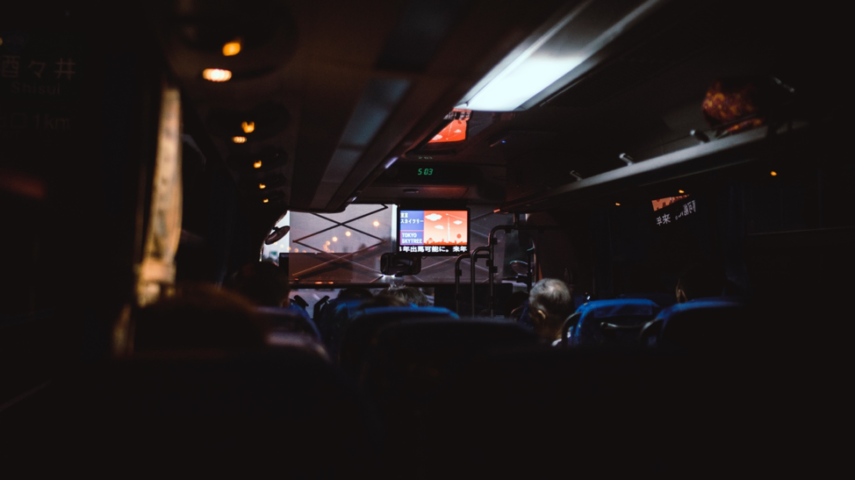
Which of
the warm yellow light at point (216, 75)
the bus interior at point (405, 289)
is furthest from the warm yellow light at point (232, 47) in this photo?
the warm yellow light at point (216, 75)

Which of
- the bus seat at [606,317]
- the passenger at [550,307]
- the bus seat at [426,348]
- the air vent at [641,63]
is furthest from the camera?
the passenger at [550,307]

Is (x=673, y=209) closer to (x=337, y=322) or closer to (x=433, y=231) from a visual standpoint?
(x=337, y=322)

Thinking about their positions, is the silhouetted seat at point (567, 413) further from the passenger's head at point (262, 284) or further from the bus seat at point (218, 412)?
the passenger's head at point (262, 284)

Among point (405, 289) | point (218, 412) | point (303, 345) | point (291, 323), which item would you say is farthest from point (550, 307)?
point (218, 412)

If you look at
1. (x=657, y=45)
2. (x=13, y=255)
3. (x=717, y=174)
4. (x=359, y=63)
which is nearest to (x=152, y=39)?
(x=359, y=63)

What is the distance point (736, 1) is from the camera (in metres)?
2.91

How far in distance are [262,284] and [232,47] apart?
1381 millimetres

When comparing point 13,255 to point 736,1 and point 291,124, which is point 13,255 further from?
point 736,1

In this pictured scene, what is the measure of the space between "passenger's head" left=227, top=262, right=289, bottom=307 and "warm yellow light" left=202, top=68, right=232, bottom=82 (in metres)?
1.06

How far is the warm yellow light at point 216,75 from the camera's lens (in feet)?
9.53

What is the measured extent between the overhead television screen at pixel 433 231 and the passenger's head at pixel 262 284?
6.46 m


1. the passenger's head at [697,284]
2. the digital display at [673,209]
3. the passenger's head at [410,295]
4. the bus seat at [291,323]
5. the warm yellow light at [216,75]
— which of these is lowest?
the bus seat at [291,323]

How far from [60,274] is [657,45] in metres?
3.47

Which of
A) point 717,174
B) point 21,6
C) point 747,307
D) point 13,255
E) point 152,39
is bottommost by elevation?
point 747,307
